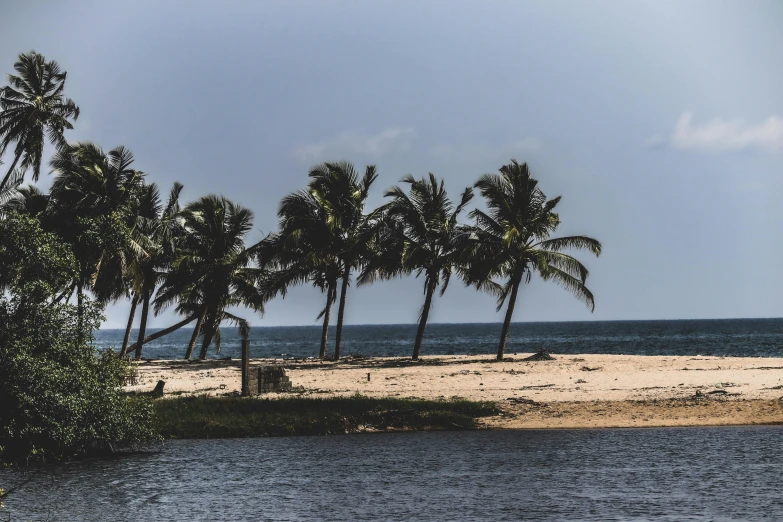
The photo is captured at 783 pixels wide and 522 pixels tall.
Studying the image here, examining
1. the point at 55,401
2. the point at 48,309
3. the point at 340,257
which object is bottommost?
the point at 55,401

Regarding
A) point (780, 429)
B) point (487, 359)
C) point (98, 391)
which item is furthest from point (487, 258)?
point (98, 391)

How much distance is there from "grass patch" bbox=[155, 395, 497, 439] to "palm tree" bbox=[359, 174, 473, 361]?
19.0 m

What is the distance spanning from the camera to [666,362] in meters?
48.5

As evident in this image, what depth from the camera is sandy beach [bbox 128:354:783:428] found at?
3225cm

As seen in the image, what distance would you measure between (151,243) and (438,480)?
3053 centimetres

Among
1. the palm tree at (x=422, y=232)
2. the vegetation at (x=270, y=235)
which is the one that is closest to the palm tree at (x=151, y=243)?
the vegetation at (x=270, y=235)

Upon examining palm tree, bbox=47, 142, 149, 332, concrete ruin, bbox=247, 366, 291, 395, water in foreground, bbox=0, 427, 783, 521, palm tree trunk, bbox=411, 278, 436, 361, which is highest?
palm tree, bbox=47, 142, 149, 332

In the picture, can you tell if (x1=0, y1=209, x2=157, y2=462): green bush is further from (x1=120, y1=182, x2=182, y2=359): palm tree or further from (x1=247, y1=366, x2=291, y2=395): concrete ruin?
(x1=120, y1=182, x2=182, y2=359): palm tree

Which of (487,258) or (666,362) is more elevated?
(487,258)

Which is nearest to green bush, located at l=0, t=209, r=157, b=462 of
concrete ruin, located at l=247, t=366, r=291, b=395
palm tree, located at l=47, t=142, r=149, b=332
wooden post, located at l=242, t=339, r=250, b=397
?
wooden post, located at l=242, t=339, r=250, b=397

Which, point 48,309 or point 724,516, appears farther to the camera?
point 48,309

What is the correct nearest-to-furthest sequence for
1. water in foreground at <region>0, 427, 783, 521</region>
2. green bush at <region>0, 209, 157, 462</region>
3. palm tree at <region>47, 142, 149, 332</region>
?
water in foreground at <region>0, 427, 783, 521</region>, green bush at <region>0, 209, 157, 462</region>, palm tree at <region>47, 142, 149, 332</region>

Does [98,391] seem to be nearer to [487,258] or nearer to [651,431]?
[651,431]

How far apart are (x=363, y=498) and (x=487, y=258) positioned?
3024 cm
